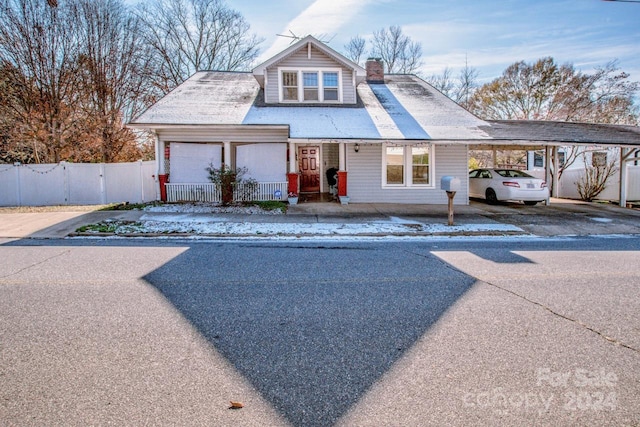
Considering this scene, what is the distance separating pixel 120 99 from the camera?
79.7 ft

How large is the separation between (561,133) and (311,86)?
33.2ft

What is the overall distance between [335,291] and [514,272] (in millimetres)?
3038

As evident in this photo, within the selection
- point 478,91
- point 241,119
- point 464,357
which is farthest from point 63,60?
point 478,91

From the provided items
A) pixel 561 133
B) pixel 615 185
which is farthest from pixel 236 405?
pixel 615 185

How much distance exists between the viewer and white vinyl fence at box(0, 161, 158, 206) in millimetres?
16078

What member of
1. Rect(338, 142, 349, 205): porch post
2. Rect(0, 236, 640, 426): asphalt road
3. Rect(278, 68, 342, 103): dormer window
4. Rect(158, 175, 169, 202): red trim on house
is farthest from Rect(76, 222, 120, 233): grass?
Rect(278, 68, 342, 103): dormer window

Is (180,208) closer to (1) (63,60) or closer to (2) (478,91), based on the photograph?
(1) (63,60)

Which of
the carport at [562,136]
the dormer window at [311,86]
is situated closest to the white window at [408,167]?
the carport at [562,136]

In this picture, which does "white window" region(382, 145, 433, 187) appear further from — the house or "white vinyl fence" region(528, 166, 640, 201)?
"white vinyl fence" region(528, 166, 640, 201)

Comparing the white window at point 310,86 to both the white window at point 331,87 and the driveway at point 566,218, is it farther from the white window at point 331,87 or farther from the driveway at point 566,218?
the driveway at point 566,218

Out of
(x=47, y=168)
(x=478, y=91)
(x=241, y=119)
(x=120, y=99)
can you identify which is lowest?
(x=47, y=168)

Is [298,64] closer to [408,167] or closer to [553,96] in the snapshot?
[408,167]

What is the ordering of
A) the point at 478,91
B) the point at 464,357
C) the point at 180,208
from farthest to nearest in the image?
the point at 478,91, the point at 180,208, the point at 464,357

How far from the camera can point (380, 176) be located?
51.5 feet
